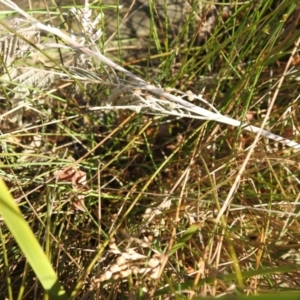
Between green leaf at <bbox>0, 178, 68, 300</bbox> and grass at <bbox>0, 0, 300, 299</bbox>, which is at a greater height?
green leaf at <bbox>0, 178, 68, 300</bbox>

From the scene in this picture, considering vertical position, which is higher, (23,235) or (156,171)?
(23,235)

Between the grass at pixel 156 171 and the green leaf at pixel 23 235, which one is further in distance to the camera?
the grass at pixel 156 171

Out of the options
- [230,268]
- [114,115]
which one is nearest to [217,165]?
[230,268]

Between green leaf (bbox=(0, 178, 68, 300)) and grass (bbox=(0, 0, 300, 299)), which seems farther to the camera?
grass (bbox=(0, 0, 300, 299))

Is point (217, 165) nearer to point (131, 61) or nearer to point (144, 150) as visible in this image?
point (144, 150)
